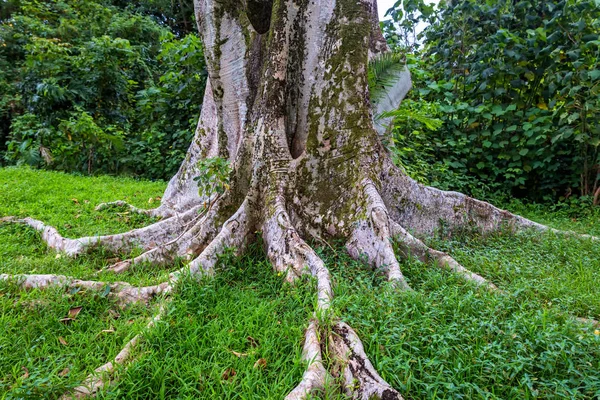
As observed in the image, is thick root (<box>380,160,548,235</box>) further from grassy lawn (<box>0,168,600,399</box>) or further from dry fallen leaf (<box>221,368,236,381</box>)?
dry fallen leaf (<box>221,368,236,381</box>)

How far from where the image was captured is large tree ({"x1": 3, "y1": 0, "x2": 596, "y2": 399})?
303 cm

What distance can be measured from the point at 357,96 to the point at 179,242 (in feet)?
6.67

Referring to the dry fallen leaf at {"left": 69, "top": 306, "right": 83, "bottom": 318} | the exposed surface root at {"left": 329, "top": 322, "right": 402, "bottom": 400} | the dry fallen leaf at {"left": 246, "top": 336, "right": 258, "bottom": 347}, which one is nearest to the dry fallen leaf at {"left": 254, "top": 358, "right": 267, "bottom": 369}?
the dry fallen leaf at {"left": 246, "top": 336, "right": 258, "bottom": 347}

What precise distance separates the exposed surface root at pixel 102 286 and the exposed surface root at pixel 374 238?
142 cm

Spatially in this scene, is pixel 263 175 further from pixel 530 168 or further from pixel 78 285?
pixel 530 168

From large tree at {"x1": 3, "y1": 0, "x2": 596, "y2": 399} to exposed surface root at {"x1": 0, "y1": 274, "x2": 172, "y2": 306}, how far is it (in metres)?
0.01

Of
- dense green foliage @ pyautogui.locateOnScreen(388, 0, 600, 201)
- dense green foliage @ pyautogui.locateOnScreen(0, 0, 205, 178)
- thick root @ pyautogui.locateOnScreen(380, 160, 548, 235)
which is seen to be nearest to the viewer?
thick root @ pyautogui.locateOnScreen(380, 160, 548, 235)

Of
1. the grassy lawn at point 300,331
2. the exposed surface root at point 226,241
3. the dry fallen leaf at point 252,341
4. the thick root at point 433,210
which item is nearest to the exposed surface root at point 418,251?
the grassy lawn at point 300,331

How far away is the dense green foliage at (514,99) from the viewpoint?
542 centimetres

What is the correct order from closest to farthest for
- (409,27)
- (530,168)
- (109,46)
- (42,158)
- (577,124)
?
1. (577,124)
2. (530,168)
3. (409,27)
4. (42,158)
5. (109,46)

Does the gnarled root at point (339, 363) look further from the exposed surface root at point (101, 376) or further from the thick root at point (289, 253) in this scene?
the exposed surface root at point (101, 376)

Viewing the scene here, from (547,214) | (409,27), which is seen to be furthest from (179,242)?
(409,27)

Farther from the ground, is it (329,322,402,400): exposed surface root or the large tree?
the large tree

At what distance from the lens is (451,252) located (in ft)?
11.2
